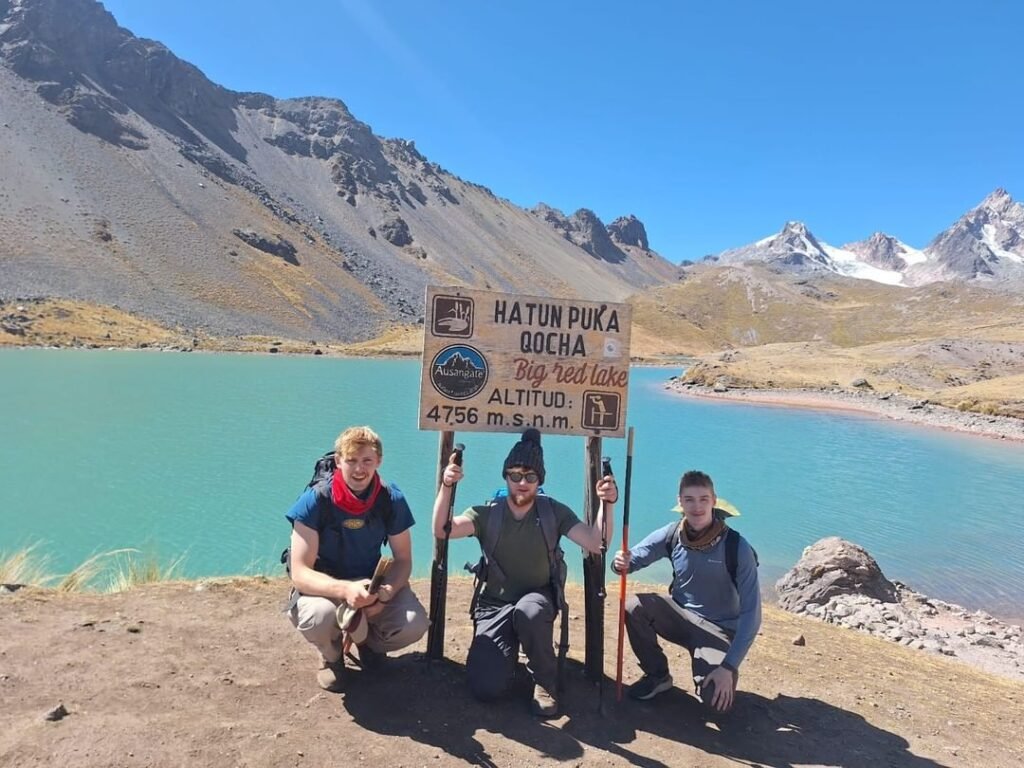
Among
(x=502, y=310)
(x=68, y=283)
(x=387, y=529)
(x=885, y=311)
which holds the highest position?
(x=885, y=311)

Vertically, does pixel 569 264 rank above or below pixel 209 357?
above

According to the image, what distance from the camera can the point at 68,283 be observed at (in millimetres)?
67188

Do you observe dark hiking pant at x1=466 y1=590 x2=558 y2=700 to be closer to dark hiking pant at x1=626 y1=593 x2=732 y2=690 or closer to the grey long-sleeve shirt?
dark hiking pant at x1=626 y1=593 x2=732 y2=690

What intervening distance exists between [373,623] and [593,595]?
5.19 ft

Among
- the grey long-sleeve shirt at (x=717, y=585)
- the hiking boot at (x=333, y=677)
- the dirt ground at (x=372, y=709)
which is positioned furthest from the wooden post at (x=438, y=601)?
the grey long-sleeve shirt at (x=717, y=585)

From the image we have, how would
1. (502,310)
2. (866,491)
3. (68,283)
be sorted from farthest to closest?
(68,283)
(866,491)
(502,310)

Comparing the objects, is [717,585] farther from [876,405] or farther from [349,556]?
[876,405]

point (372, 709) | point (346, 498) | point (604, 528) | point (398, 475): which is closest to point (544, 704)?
point (372, 709)

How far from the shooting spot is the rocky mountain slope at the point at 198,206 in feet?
248

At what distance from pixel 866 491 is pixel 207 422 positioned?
2134cm

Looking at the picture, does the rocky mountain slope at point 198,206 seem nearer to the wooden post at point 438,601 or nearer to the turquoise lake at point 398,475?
the turquoise lake at point 398,475

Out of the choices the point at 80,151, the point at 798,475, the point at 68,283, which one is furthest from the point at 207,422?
the point at 80,151

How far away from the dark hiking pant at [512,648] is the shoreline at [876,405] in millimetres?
34332

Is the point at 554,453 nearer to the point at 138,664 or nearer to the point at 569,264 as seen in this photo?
the point at 138,664
